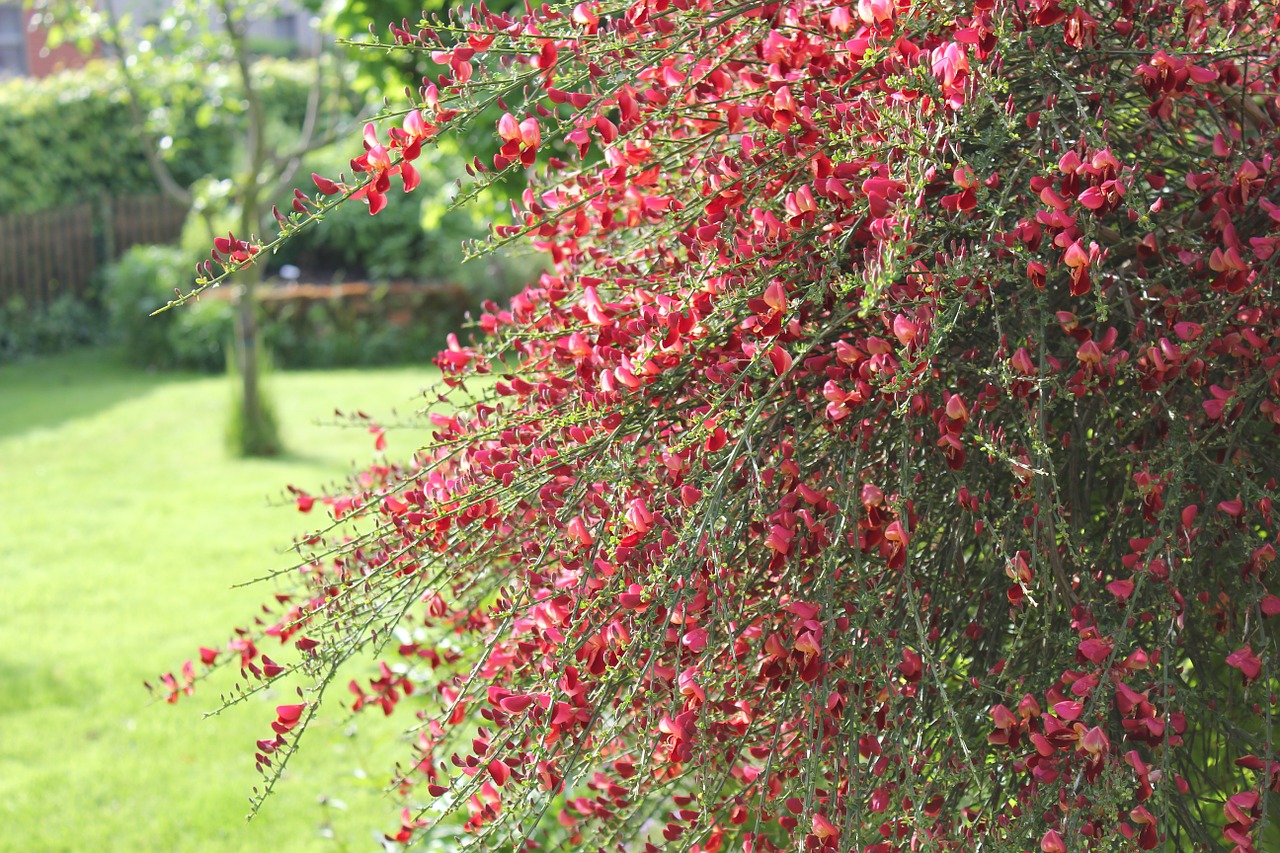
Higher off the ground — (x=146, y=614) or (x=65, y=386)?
(x=146, y=614)

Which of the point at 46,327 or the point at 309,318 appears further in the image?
the point at 46,327

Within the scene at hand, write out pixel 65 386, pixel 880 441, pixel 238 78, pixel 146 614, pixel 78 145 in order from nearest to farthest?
pixel 880 441 < pixel 146 614 < pixel 238 78 < pixel 65 386 < pixel 78 145

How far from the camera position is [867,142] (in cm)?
153

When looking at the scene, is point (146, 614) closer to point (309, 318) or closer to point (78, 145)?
point (309, 318)

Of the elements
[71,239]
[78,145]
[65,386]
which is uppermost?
A: [78,145]

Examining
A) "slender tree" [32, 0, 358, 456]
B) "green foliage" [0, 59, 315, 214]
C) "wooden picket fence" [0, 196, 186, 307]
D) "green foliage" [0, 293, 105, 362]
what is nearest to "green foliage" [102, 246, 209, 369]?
"green foliage" [0, 293, 105, 362]

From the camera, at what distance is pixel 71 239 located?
11500 mm

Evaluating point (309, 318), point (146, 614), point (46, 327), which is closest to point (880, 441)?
point (146, 614)

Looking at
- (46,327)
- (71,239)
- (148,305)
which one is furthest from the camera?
(71,239)

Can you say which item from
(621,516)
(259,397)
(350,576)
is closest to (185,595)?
(259,397)

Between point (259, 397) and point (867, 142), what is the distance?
6504 mm

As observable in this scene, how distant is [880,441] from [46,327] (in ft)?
35.4

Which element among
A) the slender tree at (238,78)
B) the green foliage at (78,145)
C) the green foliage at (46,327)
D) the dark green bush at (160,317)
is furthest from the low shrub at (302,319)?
the slender tree at (238,78)

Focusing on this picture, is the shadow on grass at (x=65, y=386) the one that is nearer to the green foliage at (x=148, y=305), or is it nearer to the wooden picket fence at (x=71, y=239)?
the green foliage at (x=148, y=305)
